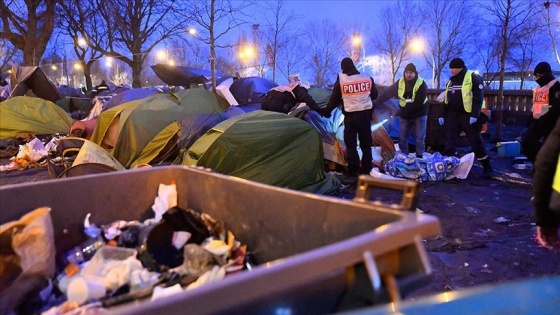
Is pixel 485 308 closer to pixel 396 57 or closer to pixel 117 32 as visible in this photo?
pixel 117 32

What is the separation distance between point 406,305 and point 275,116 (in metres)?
5.79

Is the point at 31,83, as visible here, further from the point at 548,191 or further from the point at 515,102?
the point at 548,191

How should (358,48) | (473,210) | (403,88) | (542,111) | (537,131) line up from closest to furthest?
(473,210) → (537,131) → (542,111) → (403,88) → (358,48)

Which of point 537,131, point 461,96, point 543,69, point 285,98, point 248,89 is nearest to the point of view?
point 537,131

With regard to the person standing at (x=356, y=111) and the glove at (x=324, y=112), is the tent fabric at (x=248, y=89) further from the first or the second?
the person standing at (x=356, y=111)

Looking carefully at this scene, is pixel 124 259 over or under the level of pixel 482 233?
over

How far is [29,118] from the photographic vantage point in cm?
1323

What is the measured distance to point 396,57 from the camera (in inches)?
1406

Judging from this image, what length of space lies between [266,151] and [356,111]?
2190mm

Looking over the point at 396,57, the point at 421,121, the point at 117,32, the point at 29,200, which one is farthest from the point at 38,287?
the point at 396,57

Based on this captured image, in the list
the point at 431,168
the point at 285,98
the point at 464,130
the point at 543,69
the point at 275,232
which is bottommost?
the point at 431,168

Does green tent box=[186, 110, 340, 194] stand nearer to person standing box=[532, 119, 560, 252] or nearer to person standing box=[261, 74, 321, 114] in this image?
person standing box=[261, 74, 321, 114]

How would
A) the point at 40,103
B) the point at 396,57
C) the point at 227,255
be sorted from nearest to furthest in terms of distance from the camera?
the point at 227,255 < the point at 40,103 < the point at 396,57

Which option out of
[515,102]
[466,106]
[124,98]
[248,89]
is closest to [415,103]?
[466,106]
